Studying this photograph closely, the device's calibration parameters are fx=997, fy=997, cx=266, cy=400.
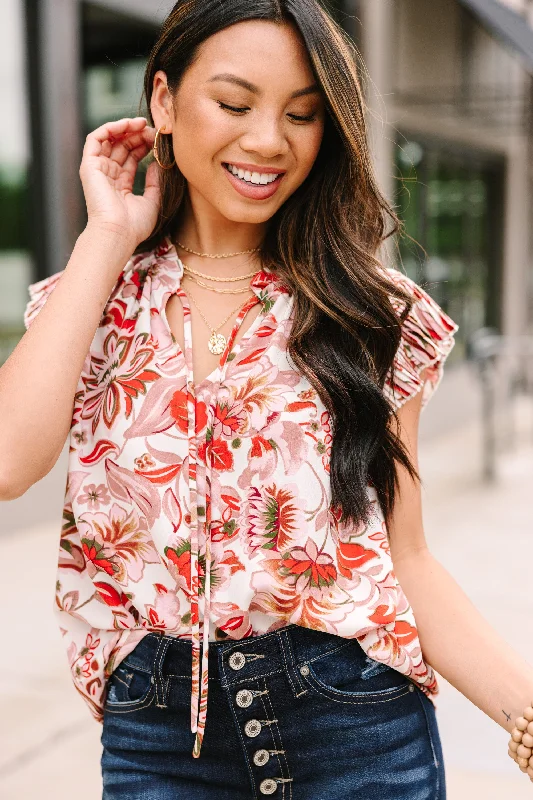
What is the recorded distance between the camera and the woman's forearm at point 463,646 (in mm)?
1491

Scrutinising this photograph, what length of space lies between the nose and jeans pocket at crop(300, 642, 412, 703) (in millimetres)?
752

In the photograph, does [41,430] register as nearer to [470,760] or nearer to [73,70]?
[470,760]

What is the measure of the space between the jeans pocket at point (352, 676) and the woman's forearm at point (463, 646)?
8 centimetres

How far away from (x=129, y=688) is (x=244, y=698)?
186mm

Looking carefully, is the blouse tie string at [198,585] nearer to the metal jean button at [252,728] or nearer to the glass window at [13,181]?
the metal jean button at [252,728]

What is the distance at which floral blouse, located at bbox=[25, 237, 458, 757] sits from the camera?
4.75 ft

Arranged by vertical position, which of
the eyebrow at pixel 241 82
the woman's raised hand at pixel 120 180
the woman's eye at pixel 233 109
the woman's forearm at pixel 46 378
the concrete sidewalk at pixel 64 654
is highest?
the eyebrow at pixel 241 82

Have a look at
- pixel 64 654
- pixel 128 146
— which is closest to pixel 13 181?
pixel 64 654

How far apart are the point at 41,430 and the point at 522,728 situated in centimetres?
82

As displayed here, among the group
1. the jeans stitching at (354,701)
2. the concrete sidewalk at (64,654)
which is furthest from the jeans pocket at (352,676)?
the concrete sidewalk at (64,654)

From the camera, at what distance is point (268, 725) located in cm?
147

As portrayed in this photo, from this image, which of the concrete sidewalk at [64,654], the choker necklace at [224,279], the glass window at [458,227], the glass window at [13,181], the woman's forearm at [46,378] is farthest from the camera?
the glass window at [458,227]

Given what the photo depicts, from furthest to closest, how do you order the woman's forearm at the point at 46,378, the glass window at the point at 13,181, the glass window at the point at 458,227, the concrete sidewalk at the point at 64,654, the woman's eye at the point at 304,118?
the glass window at the point at 458,227 < the glass window at the point at 13,181 < the concrete sidewalk at the point at 64,654 < the woman's eye at the point at 304,118 < the woman's forearm at the point at 46,378

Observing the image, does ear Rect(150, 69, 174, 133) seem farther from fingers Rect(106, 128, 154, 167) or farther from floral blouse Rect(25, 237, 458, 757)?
floral blouse Rect(25, 237, 458, 757)
